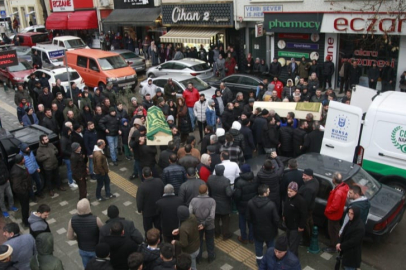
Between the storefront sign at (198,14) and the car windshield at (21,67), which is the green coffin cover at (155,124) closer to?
the storefront sign at (198,14)

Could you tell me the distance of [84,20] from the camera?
3120 cm

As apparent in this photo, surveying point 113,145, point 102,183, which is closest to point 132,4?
point 113,145

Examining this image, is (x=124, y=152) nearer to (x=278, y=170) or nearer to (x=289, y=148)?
(x=289, y=148)

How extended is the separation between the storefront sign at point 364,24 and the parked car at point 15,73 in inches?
581

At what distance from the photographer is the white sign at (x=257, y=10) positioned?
62.3ft

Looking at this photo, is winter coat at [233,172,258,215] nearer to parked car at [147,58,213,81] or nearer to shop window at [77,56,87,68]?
parked car at [147,58,213,81]

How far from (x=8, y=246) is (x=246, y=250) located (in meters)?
4.21

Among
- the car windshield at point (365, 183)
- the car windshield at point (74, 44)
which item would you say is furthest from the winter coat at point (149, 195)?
the car windshield at point (74, 44)

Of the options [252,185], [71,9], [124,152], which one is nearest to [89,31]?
[71,9]

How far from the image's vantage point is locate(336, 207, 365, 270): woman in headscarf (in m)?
6.17

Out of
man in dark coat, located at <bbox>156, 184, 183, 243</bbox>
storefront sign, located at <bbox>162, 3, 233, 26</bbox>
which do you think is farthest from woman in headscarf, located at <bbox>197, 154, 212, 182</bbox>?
storefront sign, located at <bbox>162, 3, 233, 26</bbox>

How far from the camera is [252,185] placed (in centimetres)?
733

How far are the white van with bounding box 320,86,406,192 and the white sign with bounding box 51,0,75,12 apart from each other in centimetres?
2954

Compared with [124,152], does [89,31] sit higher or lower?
higher
